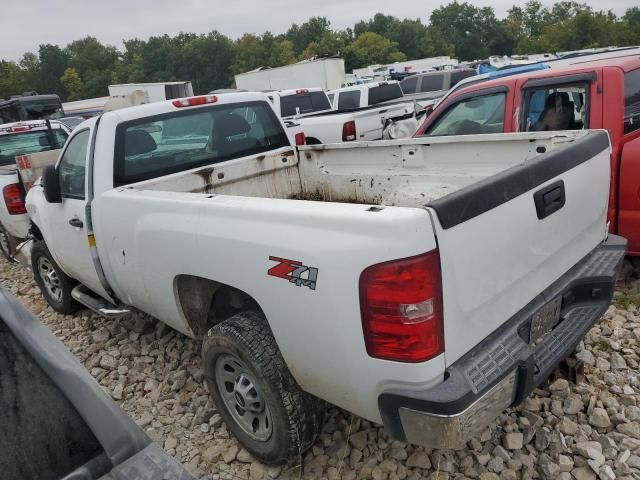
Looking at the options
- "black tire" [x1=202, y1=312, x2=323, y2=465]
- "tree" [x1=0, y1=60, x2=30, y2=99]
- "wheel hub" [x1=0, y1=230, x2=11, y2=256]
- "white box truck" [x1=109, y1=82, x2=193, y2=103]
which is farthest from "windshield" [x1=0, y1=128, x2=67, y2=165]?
"tree" [x1=0, y1=60, x2=30, y2=99]

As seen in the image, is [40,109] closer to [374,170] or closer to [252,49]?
[374,170]

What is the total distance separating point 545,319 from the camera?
2.42 metres

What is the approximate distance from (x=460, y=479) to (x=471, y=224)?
1384 mm

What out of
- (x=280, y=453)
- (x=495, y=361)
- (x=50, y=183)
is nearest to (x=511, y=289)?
(x=495, y=361)

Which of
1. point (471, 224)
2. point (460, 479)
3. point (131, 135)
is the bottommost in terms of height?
point (460, 479)

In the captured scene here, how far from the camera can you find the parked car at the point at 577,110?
372cm

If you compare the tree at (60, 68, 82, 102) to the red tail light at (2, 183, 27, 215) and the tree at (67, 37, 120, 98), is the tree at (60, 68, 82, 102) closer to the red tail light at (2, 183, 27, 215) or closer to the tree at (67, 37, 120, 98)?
the tree at (67, 37, 120, 98)

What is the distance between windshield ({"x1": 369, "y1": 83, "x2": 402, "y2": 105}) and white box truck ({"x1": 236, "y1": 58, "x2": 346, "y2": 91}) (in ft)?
42.2

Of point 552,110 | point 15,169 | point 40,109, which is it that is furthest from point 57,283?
point 40,109

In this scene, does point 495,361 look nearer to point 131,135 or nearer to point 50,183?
point 131,135

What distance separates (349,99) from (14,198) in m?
9.51

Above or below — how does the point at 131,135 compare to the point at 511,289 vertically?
above

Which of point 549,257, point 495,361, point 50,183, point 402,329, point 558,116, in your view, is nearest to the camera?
point 402,329

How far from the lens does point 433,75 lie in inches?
659
